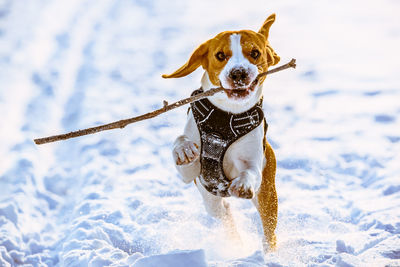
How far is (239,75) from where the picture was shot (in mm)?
2367

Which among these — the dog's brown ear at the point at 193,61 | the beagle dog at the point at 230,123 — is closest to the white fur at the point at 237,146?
the beagle dog at the point at 230,123

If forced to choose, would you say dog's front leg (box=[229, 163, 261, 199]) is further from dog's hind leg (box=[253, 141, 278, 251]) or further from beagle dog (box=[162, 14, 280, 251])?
dog's hind leg (box=[253, 141, 278, 251])

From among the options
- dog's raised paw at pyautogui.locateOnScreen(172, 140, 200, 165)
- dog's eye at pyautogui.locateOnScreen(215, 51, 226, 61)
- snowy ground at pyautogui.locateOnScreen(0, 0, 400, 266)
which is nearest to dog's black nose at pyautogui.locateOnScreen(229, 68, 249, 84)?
dog's eye at pyautogui.locateOnScreen(215, 51, 226, 61)

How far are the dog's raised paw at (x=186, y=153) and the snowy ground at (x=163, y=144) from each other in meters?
0.49

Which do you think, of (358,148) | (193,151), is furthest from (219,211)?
(358,148)

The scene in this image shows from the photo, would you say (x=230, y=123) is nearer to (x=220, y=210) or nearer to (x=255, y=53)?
(x=255, y=53)

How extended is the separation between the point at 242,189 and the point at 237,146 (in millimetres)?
353

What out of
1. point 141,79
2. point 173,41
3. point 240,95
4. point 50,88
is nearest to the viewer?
point 240,95

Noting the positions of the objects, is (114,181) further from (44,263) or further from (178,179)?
(44,263)

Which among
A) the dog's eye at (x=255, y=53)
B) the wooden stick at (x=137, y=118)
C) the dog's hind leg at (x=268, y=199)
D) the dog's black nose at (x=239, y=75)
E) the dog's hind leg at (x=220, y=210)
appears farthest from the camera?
the dog's hind leg at (x=220, y=210)

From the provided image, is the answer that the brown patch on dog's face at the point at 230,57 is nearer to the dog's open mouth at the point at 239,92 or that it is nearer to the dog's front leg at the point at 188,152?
the dog's open mouth at the point at 239,92

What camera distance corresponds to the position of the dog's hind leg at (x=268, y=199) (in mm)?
2873

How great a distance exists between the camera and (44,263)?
305cm

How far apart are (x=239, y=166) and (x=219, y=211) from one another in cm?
51
